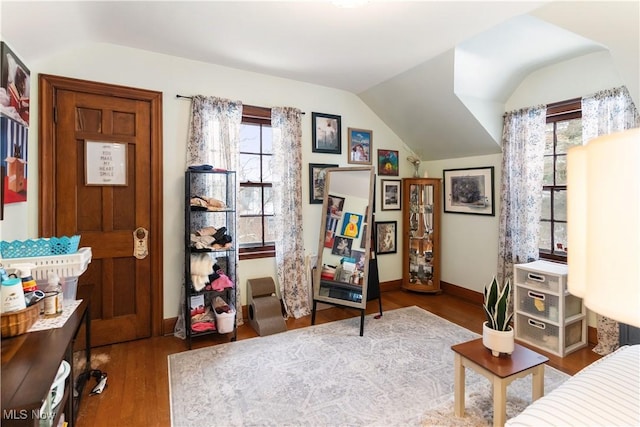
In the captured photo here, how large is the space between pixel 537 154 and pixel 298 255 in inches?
104

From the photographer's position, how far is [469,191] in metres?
3.97

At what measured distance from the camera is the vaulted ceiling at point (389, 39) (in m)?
2.11

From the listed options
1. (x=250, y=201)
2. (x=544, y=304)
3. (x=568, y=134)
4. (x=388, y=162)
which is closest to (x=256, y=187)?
(x=250, y=201)

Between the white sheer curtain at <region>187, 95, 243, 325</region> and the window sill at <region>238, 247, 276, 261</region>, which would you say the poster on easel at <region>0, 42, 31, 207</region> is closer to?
the white sheer curtain at <region>187, 95, 243, 325</region>

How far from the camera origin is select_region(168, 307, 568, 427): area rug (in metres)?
1.89

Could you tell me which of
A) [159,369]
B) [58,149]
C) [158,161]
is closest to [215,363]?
[159,369]

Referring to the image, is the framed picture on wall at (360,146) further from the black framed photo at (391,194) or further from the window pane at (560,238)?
the window pane at (560,238)

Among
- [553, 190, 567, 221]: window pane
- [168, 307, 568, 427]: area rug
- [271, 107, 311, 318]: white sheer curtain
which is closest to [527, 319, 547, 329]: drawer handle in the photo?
[168, 307, 568, 427]: area rug

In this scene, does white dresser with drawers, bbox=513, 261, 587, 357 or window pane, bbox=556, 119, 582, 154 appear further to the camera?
window pane, bbox=556, 119, 582, 154

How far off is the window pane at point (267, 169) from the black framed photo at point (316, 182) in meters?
0.46

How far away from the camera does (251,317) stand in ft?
10.6

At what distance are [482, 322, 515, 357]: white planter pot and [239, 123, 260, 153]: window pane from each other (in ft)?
9.03

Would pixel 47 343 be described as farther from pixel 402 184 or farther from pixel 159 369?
pixel 402 184

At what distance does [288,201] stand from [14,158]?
2176mm
